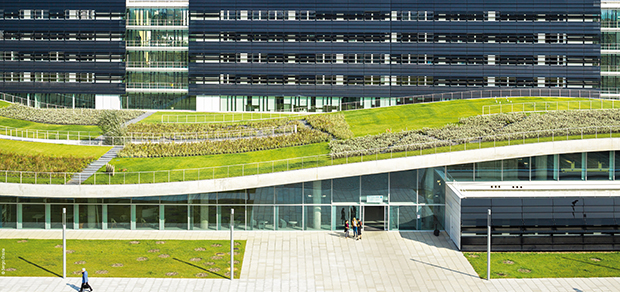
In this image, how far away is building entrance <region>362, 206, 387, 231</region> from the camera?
47.4 metres

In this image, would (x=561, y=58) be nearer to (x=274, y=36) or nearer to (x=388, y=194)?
(x=274, y=36)

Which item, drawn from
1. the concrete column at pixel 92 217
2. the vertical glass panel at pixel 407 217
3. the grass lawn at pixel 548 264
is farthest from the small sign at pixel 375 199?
the concrete column at pixel 92 217

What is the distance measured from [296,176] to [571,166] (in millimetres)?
17346

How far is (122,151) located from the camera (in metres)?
56.2

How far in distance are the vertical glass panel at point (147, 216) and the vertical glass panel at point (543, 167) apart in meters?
23.6

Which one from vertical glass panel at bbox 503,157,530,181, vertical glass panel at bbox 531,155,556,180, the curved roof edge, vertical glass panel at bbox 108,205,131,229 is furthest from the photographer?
vertical glass panel at bbox 531,155,556,180

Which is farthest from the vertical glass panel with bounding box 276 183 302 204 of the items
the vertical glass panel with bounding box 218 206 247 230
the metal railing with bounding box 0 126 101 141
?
the metal railing with bounding box 0 126 101 141

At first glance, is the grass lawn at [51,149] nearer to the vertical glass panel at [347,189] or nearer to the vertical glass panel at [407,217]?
the vertical glass panel at [347,189]

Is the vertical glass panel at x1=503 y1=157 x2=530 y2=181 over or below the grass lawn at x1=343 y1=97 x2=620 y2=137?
below

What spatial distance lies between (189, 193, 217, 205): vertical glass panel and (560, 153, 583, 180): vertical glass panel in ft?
71.2

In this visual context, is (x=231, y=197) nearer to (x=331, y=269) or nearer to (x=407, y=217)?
(x=331, y=269)

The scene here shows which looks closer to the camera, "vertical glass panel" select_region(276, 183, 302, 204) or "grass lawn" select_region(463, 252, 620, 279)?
"grass lawn" select_region(463, 252, 620, 279)

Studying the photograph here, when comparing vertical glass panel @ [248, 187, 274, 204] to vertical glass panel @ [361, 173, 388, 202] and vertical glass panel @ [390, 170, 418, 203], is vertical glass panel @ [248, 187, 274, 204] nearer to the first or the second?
vertical glass panel @ [361, 173, 388, 202]

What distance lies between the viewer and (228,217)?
4725cm
